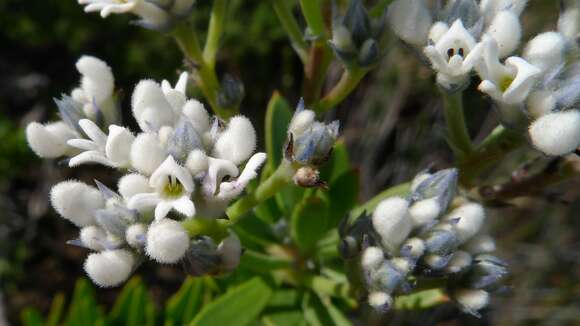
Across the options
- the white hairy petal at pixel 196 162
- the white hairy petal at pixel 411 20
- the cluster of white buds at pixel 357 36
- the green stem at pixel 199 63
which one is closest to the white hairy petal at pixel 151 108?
the white hairy petal at pixel 196 162

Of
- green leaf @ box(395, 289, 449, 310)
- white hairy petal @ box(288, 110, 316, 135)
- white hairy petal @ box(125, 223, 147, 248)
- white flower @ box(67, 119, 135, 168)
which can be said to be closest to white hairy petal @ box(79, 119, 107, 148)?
white flower @ box(67, 119, 135, 168)

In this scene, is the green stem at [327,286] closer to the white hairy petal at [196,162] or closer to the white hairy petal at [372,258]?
the white hairy petal at [372,258]

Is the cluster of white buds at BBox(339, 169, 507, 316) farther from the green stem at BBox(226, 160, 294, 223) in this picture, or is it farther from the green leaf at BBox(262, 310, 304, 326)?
the green leaf at BBox(262, 310, 304, 326)

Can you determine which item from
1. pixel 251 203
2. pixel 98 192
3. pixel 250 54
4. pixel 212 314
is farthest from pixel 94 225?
pixel 250 54

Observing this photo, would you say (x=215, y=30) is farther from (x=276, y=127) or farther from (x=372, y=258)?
(x=372, y=258)

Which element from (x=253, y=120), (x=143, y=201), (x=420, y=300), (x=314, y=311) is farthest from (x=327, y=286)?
(x=253, y=120)
